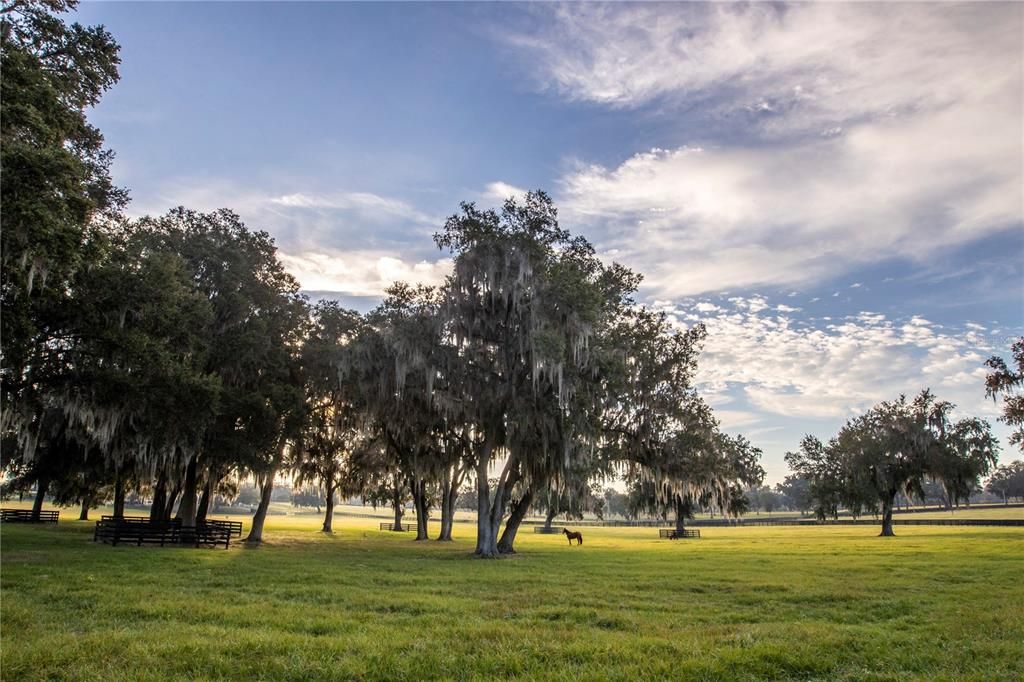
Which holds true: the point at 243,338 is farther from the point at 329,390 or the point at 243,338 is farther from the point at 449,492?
the point at 449,492

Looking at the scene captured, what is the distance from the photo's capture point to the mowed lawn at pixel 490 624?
701 cm

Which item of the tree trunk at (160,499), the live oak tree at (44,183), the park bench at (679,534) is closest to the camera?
the live oak tree at (44,183)

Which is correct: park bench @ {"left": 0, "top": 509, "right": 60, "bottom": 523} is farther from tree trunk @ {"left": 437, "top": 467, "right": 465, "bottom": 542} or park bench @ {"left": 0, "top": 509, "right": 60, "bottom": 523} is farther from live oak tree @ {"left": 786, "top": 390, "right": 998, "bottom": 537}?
live oak tree @ {"left": 786, "top": 390, "right": 998, "bottom": 537}

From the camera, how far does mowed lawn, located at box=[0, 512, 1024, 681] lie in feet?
23.0

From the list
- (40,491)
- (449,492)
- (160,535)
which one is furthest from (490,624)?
(40,491)

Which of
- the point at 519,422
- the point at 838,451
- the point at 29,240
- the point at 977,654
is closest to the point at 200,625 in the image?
the point at 29,240

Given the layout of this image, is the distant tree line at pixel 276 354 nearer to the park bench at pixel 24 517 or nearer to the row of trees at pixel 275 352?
the row of trees at pixel 275 352

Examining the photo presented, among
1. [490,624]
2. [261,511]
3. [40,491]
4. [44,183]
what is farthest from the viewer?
[40,491]

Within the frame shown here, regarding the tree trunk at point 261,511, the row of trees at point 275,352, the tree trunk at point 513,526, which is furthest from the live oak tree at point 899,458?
the tree trunk at point 261,511

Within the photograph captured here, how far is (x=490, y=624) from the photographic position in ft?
30.6

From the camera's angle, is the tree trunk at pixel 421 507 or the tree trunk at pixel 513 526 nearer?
the tree trunk at pixel 513 526

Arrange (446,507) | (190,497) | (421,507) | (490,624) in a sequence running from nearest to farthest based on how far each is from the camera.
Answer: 1. (490,624)
2. (190,497)
3. (446,507)
4. (421,507)

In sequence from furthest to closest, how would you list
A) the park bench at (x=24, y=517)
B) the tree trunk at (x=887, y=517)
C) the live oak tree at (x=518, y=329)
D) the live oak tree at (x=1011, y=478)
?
the live oak tree at (x=1011, y=478) → the tree trunk at (x=887, y=517) → the park bench at (x=24, y=517) → the live oak tree at (x=518, y=329)

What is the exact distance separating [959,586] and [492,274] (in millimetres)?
17499
